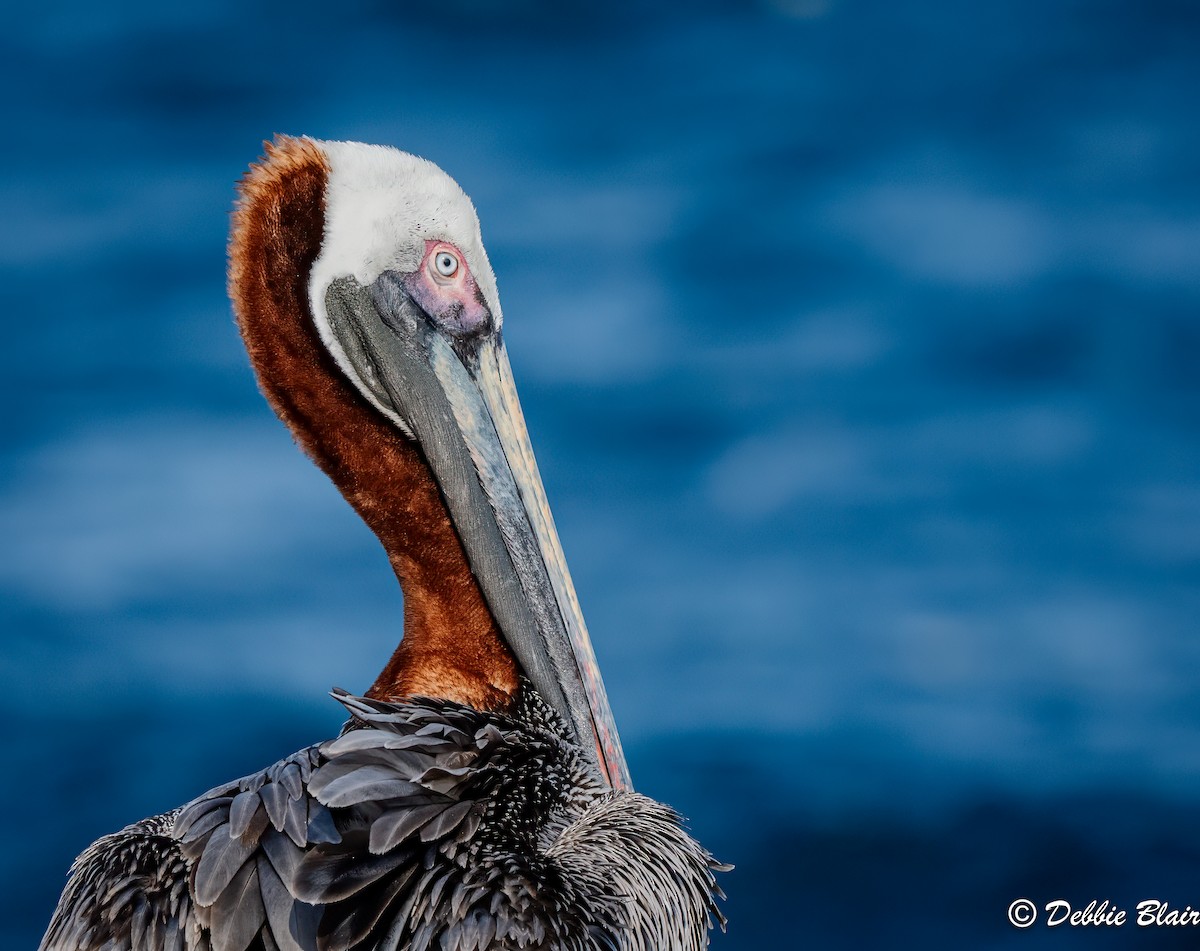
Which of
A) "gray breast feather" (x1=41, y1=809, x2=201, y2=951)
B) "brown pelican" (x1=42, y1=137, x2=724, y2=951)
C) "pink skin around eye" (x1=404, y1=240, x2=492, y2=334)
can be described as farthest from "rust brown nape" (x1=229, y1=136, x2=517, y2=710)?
"gray breast feather" (x1=41, y1=809, x2=201, y2=951)

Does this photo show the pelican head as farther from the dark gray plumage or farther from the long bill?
the dark gray plumage

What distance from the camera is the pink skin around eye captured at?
11.5 feet

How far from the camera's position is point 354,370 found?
11.6ft

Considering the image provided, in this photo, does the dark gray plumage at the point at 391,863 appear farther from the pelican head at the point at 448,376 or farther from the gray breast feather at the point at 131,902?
the pelican head at the point at 448,376

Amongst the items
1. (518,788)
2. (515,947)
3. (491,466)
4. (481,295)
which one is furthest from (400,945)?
(481,295)

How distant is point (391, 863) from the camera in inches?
102

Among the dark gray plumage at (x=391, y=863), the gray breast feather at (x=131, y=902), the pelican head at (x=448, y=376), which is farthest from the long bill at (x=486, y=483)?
the gray breast feather at (x=131, y=902)

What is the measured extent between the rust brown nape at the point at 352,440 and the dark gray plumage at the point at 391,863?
0.42 m

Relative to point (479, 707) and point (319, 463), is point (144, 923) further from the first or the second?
point (319, 463)

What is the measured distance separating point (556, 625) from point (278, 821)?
1041 mm

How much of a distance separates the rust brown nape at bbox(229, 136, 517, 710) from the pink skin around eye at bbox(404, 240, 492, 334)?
238 millimetres

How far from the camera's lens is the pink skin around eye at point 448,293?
351cm

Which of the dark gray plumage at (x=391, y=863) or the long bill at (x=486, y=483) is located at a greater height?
the long bill at (x=486, y=483)

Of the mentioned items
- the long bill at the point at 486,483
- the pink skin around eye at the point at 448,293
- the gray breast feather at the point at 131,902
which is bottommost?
the gray breast feather at the point at 131,902
